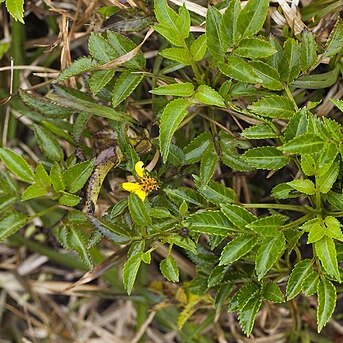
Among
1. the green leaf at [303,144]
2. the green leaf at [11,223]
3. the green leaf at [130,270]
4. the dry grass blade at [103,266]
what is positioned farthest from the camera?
the dry grass blade at [103,266]

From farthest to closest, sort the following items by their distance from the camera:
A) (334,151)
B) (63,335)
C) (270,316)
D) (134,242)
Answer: (63,335) → (270,316) → (134,242) → (334,151)

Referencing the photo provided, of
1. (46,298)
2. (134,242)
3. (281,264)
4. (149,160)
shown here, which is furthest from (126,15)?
(46,298)

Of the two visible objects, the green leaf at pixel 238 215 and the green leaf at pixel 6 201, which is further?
the green leaf at pixel 6 201

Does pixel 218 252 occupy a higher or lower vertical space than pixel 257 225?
lower

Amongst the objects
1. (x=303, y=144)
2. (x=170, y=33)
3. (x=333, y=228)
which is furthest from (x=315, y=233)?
(x=170, y=33)

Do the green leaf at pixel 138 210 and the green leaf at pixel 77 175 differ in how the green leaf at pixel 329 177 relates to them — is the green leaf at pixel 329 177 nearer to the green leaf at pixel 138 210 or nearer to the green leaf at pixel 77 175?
the green leaf at pixel 138 210

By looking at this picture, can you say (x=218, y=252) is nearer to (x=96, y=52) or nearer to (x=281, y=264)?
(x=281, y=264)

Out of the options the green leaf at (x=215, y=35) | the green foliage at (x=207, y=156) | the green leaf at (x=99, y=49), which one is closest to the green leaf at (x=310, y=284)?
the green foliage at (x=207, y=156)
